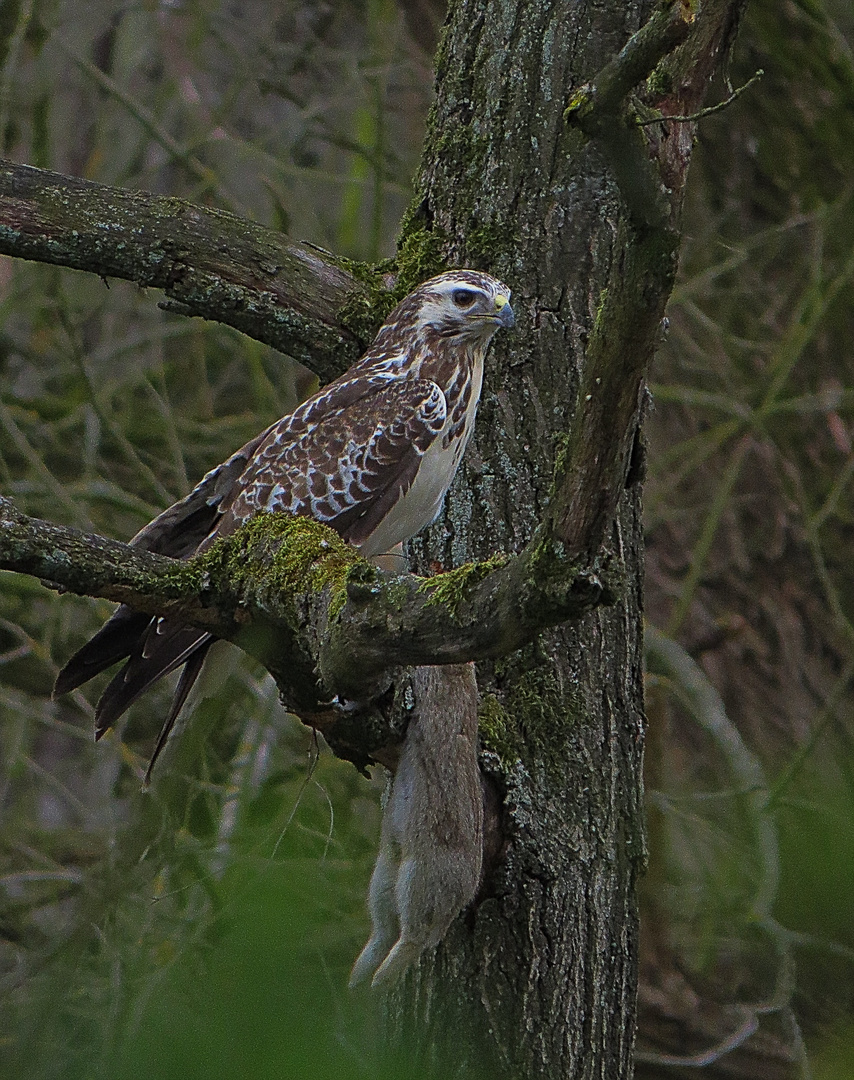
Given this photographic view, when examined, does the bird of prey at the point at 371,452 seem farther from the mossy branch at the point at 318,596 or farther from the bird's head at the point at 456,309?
the mossy branch at the point at 318,596

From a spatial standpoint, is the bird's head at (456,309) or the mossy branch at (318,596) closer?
the mossy branch at (318,596)

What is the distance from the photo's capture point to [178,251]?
3820 millimetres

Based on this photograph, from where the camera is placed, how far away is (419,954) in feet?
11.3

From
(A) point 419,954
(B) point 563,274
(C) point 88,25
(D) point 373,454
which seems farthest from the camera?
(C) point 88,25

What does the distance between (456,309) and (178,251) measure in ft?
2.40

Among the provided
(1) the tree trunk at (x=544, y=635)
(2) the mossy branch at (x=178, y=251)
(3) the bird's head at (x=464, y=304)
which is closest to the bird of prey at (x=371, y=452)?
(3) the bird's head at (x=464, y=304)

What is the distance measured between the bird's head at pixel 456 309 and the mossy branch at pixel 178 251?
0.24 metres

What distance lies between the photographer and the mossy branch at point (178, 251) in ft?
12.3

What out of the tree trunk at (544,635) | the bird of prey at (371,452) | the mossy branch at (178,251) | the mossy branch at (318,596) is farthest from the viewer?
the bird of prey at (371,452)

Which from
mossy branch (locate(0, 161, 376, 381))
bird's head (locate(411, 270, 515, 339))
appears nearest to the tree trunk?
bird's head (locate(411, 270, 515, 339))

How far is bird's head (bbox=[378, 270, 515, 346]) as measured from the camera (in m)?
3.85

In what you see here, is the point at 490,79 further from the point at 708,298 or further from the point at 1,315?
the point at 708,298

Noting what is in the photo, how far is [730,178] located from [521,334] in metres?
3.95

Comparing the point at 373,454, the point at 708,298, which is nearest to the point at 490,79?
the point at 373,454
